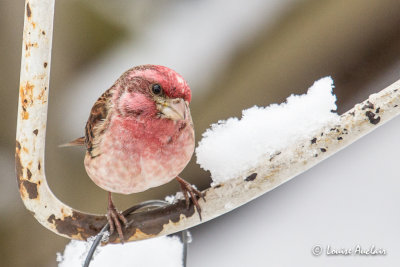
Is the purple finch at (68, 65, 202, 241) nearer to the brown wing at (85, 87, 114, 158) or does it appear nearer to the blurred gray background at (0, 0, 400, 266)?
the brown wing at (85, 87, 114, 158)

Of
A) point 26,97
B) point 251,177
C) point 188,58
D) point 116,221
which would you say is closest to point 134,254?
point 116,221

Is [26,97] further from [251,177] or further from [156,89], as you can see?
[251,177]

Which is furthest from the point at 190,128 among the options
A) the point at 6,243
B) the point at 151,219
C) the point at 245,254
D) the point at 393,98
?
the point at 6,243

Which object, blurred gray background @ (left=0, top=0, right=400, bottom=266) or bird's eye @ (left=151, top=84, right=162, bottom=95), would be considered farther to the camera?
blurred gray background @ (left=0, top=0, right=400, bottom=266)

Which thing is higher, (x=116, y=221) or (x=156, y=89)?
(x=156, y=89)

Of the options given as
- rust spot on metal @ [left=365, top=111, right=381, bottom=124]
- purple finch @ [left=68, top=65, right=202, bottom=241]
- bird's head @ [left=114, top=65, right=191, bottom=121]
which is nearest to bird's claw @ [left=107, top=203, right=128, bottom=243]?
purple finch @ [left=68, top=65, right=202, bottom=241]

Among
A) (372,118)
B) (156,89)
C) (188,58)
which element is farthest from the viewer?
(188,58)
